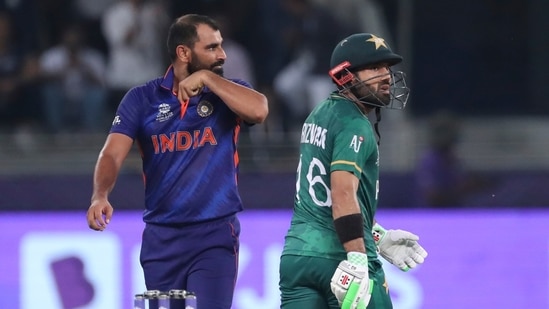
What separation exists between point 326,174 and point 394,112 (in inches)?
195

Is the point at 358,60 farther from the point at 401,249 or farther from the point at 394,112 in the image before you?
the point at 394,112

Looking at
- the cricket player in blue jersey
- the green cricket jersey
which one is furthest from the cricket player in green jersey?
the cricket player in blue jersey

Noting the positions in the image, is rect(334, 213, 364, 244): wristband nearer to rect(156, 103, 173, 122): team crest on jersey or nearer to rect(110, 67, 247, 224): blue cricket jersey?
rect(110, 67, 247, 224): blue cricket jersey

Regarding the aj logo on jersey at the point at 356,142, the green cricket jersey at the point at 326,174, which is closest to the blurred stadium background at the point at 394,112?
the green cricket jersey at the point at 326,174

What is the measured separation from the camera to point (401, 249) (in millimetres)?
5941

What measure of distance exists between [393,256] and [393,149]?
4.34 meters

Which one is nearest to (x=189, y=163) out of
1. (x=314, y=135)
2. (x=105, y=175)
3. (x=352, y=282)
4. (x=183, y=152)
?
(x=183, y=152)

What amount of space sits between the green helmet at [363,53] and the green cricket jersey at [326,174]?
0.17 metres

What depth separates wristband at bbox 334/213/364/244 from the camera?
17.2 feet

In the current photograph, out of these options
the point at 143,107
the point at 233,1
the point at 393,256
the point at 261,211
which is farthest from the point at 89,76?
the point at 393,256

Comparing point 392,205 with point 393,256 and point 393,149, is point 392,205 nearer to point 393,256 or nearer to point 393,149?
point 393,149

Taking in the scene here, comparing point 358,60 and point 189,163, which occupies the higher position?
point 358,60

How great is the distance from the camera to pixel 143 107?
6.12 m

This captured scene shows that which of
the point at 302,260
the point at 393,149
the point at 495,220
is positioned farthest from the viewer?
the point at 393,149
